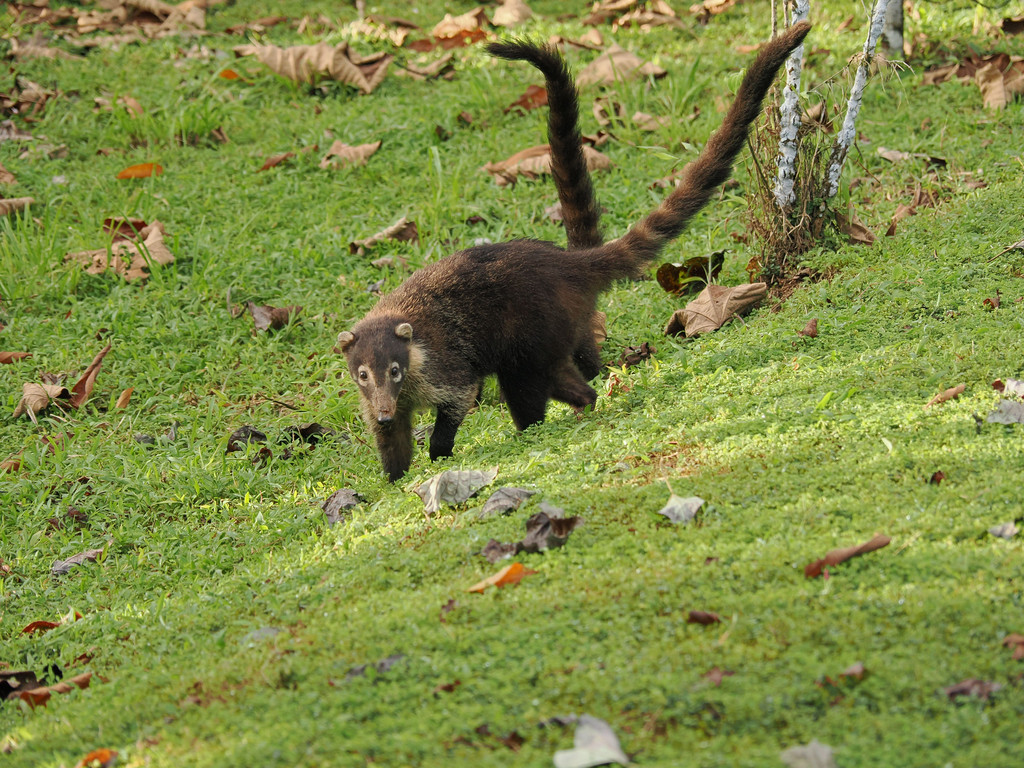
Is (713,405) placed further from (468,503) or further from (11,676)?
(11,676)

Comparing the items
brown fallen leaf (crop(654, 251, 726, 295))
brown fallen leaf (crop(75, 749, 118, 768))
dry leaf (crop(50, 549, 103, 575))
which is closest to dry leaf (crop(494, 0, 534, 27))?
brown fallen leaf (crop(654, 251, 726, 295))

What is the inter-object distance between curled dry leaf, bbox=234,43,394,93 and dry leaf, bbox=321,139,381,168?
3.66 ft

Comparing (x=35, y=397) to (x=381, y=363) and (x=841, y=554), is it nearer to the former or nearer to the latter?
(x=381, y=363)

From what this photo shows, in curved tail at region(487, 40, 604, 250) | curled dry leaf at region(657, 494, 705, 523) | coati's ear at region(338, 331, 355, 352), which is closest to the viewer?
curled dry leaf at region(657, 494, 705, 523)

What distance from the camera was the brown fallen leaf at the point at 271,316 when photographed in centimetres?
621

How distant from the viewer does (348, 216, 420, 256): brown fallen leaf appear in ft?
22.2

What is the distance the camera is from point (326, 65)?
8.47 meters

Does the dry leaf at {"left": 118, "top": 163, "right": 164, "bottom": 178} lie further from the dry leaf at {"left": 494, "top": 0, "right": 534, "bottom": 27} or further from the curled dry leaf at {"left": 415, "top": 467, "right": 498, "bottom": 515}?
the curled dry leaf at {"left": 415, "top": 467, "right": 498, "bottom": 515}

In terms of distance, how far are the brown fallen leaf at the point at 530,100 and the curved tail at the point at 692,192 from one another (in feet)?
10.6

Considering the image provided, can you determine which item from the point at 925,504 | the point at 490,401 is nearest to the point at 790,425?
the point at 925,504

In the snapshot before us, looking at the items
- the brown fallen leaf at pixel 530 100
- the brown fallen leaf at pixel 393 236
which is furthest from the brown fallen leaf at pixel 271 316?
the brown fallen leaf at pixel 530 100

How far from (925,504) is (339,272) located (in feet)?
14.6

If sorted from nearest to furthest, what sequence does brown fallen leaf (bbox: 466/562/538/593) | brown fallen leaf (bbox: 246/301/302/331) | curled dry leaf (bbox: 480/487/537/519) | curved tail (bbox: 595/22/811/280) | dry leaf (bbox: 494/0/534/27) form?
brown fallen leaf (bbox: 466/562/538/593) → curled dry leaf (bbox: 480/487/537/519) → curved tail (bbox: 595/22/811/280) → brown fallen leaf (bbox: 246/301/302/331) → dry leaf (bbox: 494/0/534/27)

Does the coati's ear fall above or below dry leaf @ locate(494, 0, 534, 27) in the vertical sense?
below
